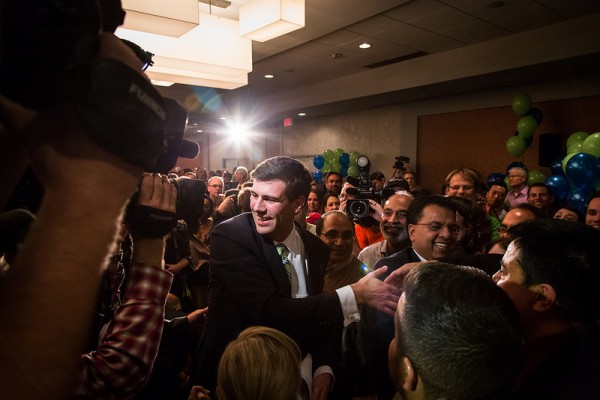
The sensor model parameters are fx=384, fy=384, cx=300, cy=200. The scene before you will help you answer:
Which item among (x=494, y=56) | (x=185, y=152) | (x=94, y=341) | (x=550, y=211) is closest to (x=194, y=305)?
(x=94, y=341)

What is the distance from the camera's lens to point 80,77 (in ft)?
1.08

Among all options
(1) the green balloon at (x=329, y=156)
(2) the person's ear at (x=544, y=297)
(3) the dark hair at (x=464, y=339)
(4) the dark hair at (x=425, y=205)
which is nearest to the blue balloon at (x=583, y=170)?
(4) the dark hair at (x=425, y=205)

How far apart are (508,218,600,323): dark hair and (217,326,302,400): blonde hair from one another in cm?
77

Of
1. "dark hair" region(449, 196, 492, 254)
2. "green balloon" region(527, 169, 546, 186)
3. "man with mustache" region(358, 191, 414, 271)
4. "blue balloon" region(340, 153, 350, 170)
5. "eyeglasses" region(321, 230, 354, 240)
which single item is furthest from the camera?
"blue balloon" region(340, 153, 350, 170)

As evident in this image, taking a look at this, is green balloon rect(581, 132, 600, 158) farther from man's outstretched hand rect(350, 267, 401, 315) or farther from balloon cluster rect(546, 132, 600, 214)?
man's outstretched hand rect(350, 267, 401, 315)

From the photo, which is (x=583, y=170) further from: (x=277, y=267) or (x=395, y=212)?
(x=277, y=267)

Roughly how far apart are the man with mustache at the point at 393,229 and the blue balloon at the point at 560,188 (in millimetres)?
2425

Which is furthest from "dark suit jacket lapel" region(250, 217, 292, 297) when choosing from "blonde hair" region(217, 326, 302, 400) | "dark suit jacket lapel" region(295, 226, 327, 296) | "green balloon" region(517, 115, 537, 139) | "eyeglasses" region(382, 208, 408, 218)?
"green balloon" region(517, 115, 537, 139)

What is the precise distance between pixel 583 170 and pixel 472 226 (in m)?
2.07

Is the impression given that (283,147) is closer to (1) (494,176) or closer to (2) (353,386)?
(1) (494,176)

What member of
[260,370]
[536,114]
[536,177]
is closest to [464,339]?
[260,370]

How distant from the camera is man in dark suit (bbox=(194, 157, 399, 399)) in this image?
4.23 feet

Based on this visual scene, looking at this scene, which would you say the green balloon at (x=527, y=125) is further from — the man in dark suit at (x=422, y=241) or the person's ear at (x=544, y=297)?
the person's ear at (x=544, y=297)

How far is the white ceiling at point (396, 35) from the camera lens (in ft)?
13.4
